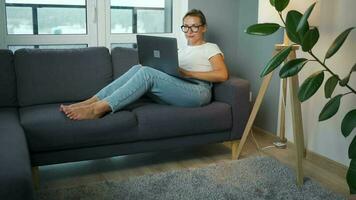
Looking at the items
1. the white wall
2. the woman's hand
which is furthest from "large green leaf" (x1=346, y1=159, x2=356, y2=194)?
the woman's hand

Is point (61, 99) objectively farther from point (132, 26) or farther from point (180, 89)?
point (132, 26)

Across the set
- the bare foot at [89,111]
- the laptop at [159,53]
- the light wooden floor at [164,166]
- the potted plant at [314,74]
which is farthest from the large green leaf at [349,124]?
the bare foot at [89,111]

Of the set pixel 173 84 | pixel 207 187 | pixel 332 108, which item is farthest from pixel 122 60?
pixel 332 108

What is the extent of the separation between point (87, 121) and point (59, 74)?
61 centimetres

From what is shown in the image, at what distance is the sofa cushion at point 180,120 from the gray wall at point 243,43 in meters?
0.78

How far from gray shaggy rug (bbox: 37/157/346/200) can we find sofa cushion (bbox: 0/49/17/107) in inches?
29.9

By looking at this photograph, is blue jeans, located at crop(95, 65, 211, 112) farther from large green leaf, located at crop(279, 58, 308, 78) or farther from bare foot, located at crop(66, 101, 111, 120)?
large green leaf, located at crop(279, 58, 308, 78)

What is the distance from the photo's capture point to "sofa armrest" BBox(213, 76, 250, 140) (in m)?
2.67

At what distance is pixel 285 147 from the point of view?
10.1ft

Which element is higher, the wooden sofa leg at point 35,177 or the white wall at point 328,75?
the white wall at point 328,75

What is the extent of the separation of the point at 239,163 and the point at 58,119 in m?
1.24

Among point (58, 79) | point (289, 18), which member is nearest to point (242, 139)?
point (289, 18)

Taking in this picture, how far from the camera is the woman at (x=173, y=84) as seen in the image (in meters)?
2.41

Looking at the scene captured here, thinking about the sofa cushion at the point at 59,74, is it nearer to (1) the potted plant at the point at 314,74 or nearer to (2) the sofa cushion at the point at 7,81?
(2) the sofa cushion at the point at 7,81
